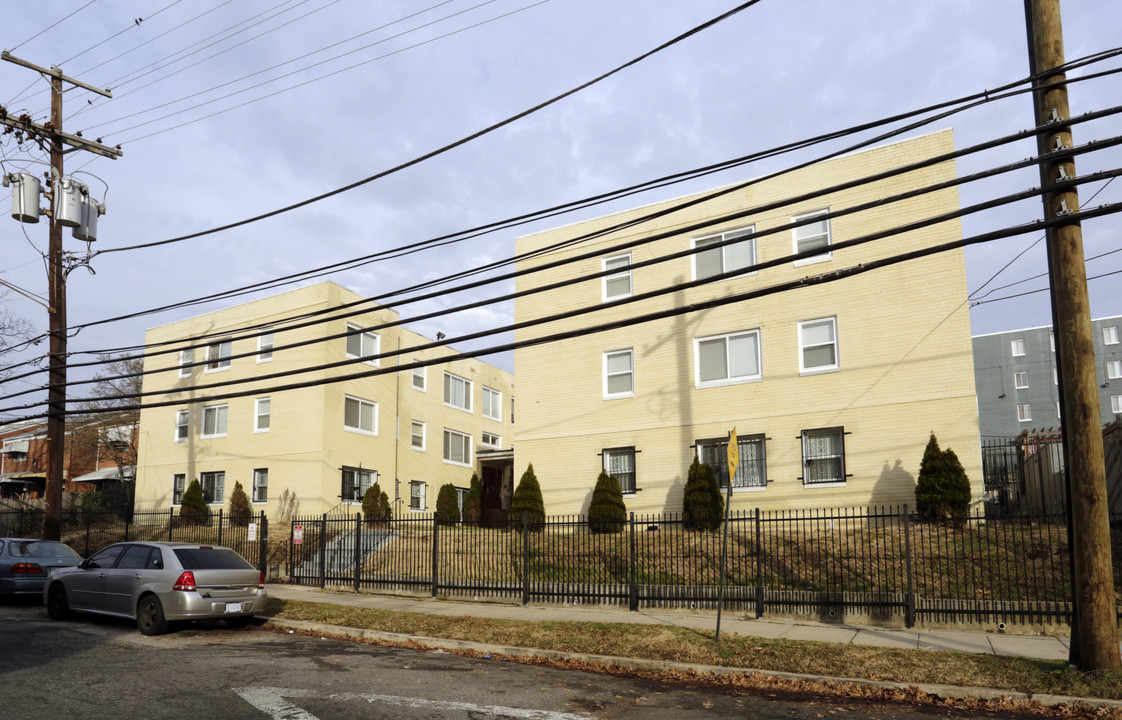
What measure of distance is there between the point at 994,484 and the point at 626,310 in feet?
34.9

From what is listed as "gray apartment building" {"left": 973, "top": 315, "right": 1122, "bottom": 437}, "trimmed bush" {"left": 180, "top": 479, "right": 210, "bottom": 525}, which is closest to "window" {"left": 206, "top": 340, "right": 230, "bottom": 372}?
"trimmed bush" {"left": 180, "top": 479, "right": 210, "bottom": 525}

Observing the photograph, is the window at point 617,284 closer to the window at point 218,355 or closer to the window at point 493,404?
the window at point 218,355

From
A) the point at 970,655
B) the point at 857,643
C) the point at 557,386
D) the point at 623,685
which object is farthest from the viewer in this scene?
the point at 557,386

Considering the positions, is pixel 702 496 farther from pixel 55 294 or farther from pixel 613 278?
pixel 55 294

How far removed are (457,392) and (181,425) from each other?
11455mm

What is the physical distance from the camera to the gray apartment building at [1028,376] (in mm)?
50875

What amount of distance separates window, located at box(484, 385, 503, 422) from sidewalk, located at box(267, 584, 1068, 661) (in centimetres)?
2352

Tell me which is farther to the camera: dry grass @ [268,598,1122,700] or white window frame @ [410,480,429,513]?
white window frame @ [410,480,429,513]

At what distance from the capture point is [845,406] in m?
21.0

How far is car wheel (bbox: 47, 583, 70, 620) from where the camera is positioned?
14.8 metres

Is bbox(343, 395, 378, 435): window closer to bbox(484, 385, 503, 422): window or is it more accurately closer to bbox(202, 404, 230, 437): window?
bbox(202, 404, 230, 437): window

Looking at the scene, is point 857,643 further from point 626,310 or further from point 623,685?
point 626,310

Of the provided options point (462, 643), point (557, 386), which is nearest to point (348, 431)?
point (557, 386)

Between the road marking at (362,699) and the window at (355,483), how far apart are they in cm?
2183
